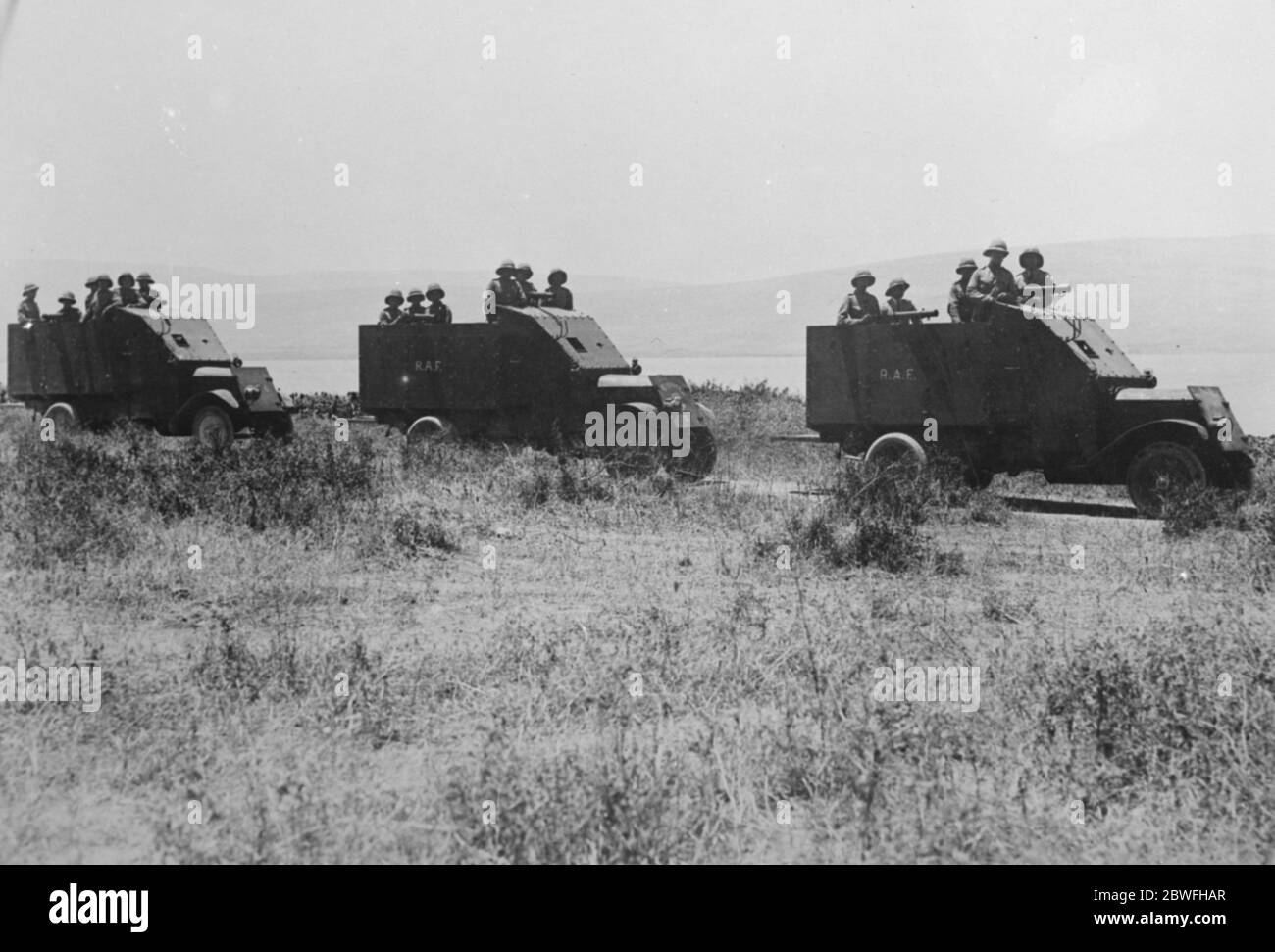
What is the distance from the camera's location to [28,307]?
808 inches

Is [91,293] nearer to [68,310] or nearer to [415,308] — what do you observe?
[68,310]

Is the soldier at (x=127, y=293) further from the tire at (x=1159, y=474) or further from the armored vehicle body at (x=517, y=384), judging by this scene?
the tire at (x=1159, y=474)

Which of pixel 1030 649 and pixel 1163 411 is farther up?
pixel 1163 411

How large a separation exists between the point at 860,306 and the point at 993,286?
1.33 meters

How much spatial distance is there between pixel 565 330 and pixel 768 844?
11.4 m

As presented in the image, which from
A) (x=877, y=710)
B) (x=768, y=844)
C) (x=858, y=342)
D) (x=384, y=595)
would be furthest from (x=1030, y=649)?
(x=858, y=342)

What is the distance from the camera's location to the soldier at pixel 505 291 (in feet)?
52.4

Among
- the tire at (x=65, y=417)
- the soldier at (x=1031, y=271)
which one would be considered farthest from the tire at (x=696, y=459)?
the tire at (x=65, y=417)

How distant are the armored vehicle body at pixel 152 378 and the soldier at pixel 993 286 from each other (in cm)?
890

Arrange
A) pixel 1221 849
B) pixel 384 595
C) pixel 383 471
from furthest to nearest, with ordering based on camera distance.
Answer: pixel 383 471 → pixel 384 595 → pixel 1221 849

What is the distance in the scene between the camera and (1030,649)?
680 cm

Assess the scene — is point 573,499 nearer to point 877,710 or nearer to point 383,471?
point 383,471

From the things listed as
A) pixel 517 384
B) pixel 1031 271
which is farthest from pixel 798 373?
pixel 1031 271

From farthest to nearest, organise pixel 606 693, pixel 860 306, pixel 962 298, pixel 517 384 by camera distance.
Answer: pixel 517 384 < pixel 860 306 < pixel 962 298 < pixel 606 693
